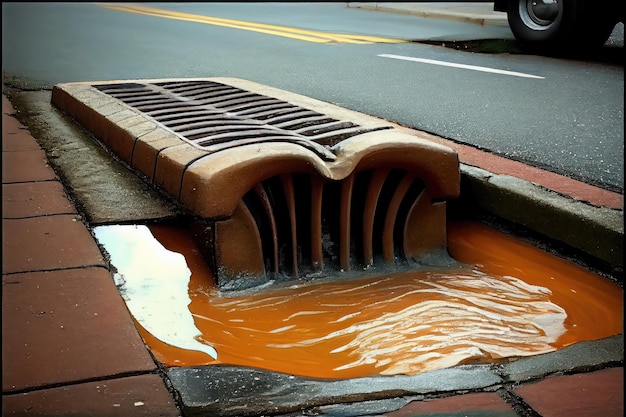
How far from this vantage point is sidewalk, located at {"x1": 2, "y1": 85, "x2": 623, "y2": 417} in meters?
1.63

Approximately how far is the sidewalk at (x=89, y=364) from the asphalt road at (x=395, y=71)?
1.71 meters

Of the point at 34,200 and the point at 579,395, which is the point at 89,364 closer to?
Result: the point at 579,395

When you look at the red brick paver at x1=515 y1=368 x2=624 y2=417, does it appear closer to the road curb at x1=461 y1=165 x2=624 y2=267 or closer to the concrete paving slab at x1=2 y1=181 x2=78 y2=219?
the road curb at x1=461 y1=165 x2=624 y2=267

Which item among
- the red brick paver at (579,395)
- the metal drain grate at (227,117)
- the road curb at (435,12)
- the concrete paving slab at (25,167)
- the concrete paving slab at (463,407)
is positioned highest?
the road curb at (435,12)

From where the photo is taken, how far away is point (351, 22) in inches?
459

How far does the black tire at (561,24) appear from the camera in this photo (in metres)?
7.38

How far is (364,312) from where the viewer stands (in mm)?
2512

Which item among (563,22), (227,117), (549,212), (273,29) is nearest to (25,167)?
(227,117)

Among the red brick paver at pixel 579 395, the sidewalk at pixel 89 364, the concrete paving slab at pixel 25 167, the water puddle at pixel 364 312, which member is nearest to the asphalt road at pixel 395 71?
the water puddle at pixel 364 312

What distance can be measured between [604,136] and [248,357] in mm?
2729

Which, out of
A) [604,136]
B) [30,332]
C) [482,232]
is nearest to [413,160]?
[482,232]

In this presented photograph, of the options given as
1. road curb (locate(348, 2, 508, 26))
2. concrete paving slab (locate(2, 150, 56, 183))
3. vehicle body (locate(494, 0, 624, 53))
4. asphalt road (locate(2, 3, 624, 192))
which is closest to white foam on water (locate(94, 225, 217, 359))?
concrete paving slab (locate(2, 150, 56, 183))

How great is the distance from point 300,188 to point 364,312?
1.76 ft

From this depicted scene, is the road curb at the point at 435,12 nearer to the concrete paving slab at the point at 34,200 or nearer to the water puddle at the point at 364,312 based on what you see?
the water puddle at the point at 364,312
